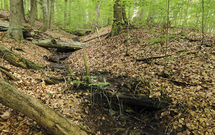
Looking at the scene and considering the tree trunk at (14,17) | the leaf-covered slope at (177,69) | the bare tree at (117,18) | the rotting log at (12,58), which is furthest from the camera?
the bare tree at (117,18)

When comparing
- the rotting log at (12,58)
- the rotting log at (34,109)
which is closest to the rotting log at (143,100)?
the rotting log at (34,109)

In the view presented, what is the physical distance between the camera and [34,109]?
2502mm

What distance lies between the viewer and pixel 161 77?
5.58 metres

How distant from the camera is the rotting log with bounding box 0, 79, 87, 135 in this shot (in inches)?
92.5

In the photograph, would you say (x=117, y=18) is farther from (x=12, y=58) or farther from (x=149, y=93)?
(x=12, y=58)

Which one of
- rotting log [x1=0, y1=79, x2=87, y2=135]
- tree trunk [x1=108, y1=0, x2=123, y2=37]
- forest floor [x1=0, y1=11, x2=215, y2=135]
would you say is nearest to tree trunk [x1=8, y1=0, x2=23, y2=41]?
forest floor [x1=0, y1=11, x2=215, y2=135]

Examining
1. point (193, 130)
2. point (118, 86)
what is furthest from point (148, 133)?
point (118, 86)

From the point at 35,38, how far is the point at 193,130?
12728 millimetres

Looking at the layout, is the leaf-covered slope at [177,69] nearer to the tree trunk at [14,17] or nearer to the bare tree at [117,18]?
the bare tree at [117,18]

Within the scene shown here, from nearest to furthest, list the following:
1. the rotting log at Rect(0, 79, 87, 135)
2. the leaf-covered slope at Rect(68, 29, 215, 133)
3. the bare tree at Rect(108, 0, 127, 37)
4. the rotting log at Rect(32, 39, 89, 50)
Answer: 1. the rotting log at Rect(0, 79, 87, 135)
2. the leaf-covered slope at Rect(68, 29, 215, 133)
3. the bare tree at Rect(108, 0, 127, 37)
4. the rotting log at Rect(32, 39, 89, 50)

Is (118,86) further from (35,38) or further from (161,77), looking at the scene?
(35,38)

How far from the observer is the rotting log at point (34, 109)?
2.35m

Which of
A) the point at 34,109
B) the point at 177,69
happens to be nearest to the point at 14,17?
the point at 34,109

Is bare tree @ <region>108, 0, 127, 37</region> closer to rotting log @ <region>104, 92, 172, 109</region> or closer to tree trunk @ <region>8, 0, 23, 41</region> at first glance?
rotting log @ <region>104, 92, 172, 109</region>
